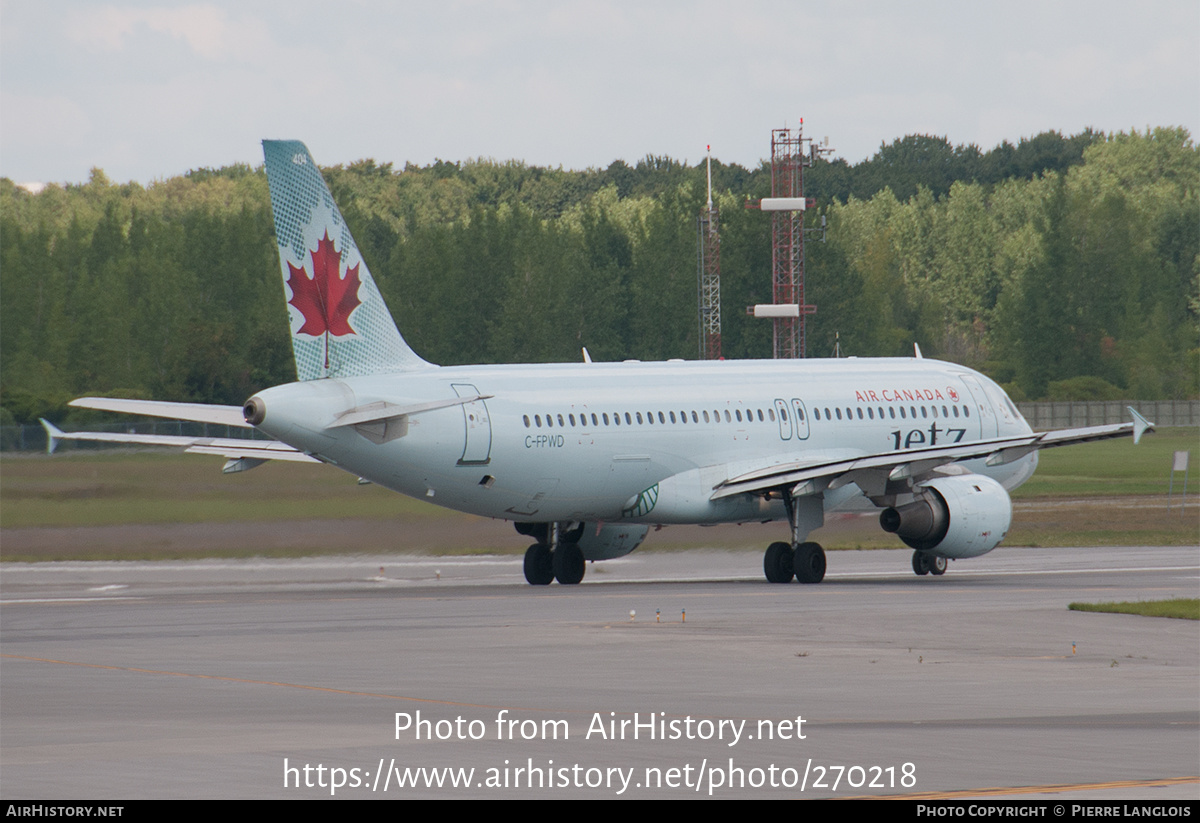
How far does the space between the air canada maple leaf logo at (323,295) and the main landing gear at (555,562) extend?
6328 millimetres

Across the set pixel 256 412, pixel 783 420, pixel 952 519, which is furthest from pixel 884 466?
pixel 256 412

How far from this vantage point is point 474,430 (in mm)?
34719

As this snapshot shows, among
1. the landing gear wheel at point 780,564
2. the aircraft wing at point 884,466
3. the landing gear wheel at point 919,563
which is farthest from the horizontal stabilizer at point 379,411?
the landing gear wheel at point 919,563

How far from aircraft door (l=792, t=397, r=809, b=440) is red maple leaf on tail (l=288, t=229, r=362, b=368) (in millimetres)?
9647

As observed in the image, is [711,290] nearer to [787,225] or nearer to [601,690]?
[787,225]

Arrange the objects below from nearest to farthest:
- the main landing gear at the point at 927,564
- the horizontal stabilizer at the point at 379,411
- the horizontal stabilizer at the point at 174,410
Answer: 1. the horizontal stabilizer at the point at 379,411
2. the horizontal stabilizer at the point at 174,410
3. the main landing gear at the point at 927,564

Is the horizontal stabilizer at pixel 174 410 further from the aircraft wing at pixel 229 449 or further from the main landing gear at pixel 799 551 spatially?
the main landing gear at pixel 799 551

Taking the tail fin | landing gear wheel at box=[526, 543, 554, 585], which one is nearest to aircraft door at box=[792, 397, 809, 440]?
landing gear wheel at box=[526, 543, 554, 585]

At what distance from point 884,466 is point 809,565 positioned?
2464 mm

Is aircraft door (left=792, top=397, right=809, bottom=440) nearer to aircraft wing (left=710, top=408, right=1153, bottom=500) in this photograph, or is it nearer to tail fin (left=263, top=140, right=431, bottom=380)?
aircraft wing (left=710, top=408, right=1153, bottom=500)

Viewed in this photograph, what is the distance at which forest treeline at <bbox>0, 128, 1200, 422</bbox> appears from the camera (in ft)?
363

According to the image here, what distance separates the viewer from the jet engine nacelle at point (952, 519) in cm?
3688

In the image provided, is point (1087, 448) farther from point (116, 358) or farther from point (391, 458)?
point (391, 458)
